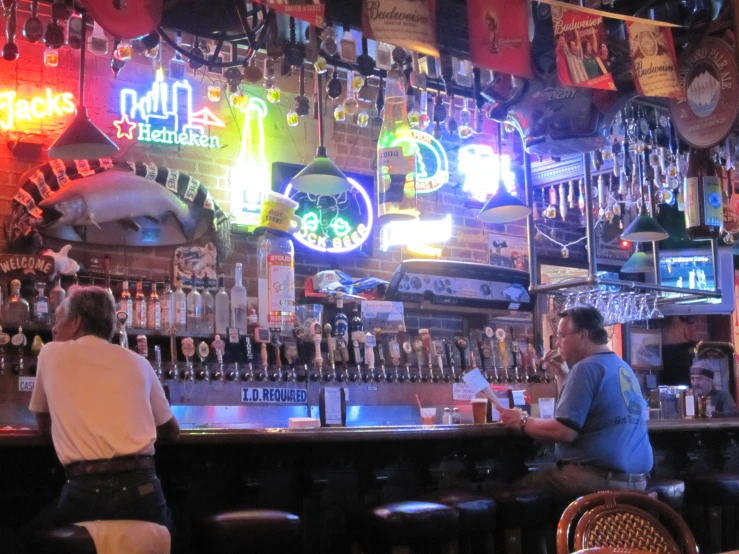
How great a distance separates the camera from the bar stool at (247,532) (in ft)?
10.7

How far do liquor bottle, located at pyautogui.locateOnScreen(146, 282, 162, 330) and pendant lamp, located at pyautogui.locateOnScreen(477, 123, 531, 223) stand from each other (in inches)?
84.7

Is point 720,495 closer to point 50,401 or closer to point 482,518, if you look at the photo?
point 482,518

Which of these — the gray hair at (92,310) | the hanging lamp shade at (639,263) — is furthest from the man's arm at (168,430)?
the hanging lamp shade at (639,263)

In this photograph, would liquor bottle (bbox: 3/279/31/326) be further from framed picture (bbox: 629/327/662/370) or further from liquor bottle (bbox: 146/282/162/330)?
framed picture (bbox: 629/327/662/370)

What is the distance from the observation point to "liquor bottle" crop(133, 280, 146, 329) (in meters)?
5.57

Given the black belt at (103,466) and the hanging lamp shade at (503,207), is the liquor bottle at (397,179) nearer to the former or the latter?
the hanging lamp shade at (503,207)

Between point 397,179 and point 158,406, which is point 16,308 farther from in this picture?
point 397,179

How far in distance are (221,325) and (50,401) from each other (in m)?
2.81

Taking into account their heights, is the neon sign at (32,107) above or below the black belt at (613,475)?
above

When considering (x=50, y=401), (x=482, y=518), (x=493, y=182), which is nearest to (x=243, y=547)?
(x=50, y=401)

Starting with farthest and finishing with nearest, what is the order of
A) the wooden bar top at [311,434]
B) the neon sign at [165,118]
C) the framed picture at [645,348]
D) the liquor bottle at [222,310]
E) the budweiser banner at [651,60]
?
the framed picture at [645,348], the neon sign at [165,118], the liquor bottle at [222,310], the budweiser banner at [651,60], the wooden bar top at [311,434]

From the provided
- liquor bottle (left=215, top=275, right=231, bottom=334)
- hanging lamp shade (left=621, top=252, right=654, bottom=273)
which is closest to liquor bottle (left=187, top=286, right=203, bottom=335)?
liquor bottle (left=215, top=275, right=231, bottom=334)

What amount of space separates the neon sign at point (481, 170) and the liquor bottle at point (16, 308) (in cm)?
414

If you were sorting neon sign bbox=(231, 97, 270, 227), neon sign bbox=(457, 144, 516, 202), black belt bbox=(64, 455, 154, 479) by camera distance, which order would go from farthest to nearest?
neon sign bbox=(457, 144, 516, 202), neon sign bbox=(231, 97, 270, 227), black belt bbox=(64, 455, 154, 479)
